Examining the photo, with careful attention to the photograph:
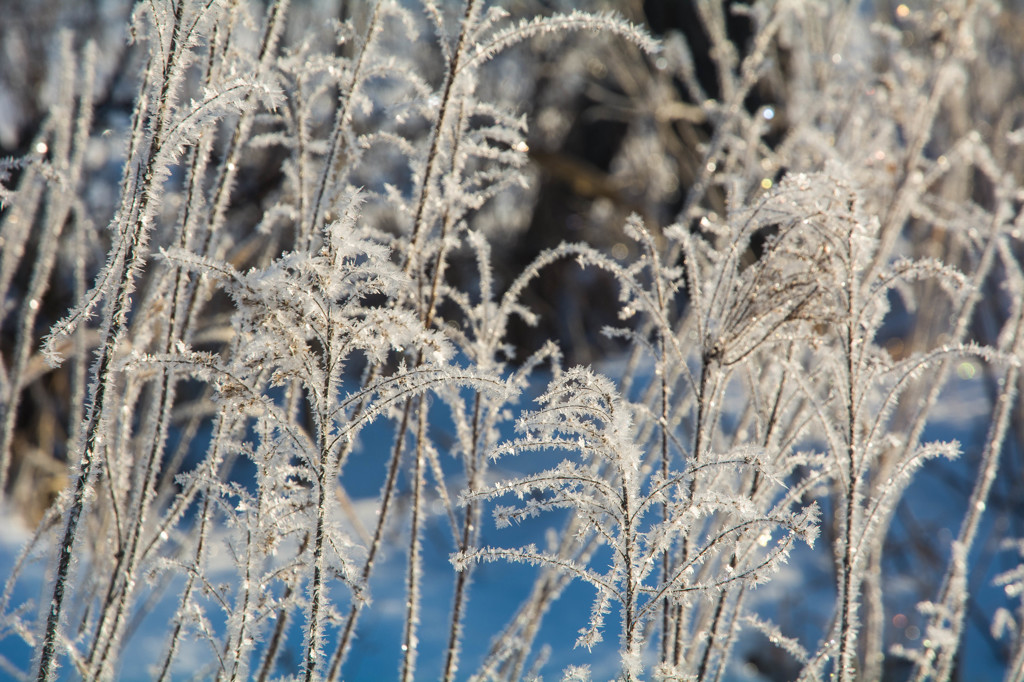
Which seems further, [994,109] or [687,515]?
[994,109]

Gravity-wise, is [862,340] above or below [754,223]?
below

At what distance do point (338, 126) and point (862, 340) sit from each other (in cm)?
86

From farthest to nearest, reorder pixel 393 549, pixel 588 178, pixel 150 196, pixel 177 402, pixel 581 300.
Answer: pixel 581 300 → pixel 177 402 → pixel 588 178 → pixel 393 549 → pixel 150 196

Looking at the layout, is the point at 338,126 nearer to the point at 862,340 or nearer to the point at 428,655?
the point at 862,340

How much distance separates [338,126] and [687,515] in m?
0.76

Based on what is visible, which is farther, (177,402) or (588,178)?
(177,402)

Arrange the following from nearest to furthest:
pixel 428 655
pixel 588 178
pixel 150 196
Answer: pixel 150 196 → pixel 428 655 → pixel 588 178

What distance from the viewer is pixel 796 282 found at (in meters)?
1.02

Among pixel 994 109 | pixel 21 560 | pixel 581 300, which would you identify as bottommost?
pixel 21 560

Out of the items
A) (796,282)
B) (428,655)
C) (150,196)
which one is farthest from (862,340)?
(428,655)

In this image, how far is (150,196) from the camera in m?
0.79

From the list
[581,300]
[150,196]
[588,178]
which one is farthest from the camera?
[581,300]

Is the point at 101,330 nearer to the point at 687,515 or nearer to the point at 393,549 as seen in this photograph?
the point at 687,515

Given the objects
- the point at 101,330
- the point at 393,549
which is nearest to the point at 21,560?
the point at 101,330
